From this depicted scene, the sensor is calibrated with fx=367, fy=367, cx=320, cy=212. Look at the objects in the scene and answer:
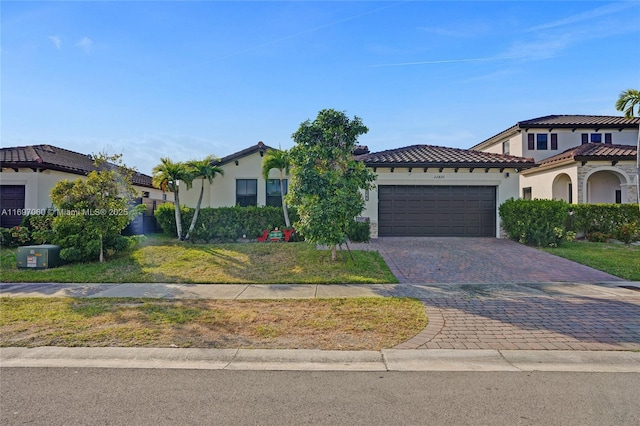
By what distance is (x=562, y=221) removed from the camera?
1389cm

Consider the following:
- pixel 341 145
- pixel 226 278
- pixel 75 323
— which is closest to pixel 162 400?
pixel 75 323

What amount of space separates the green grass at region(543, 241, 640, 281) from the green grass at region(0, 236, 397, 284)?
6130mm

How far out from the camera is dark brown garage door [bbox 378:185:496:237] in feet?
52.8

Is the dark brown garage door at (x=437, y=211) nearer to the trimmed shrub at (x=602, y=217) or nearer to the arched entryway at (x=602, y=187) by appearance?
the trimmed shrub at (x=602, y=217)

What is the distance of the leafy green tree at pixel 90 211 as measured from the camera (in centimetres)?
1105

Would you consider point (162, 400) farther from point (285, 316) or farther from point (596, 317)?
point (596, 317)

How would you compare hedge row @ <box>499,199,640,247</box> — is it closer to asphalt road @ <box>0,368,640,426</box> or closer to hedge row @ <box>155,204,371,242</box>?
hedge row @ <box>155,204,371,242</box>

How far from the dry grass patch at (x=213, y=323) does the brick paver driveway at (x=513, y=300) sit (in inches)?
24.9

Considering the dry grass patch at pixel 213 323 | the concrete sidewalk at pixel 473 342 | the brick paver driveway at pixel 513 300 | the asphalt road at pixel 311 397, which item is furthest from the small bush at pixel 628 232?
the asphalt road at pixel 311 397

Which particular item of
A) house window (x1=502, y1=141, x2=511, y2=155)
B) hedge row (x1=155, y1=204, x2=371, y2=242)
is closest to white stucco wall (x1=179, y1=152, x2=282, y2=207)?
hedge row (x1=155, y1=204, x2=371, y2=242)

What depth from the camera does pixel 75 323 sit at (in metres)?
6.00

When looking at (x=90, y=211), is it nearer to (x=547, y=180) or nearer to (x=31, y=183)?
(x=31, y=183)

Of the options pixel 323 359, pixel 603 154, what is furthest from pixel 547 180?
pixel 323 359

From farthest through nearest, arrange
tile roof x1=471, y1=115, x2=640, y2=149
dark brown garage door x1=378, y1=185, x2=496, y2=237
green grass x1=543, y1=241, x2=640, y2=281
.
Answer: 1. tile roof x1=471, y1=115, x2=640, y2=149
2. dark brown garage door x1=378, y1=185, x2=496, y2=237
3. green grass x1=543, y1=241, x2=640, y2=281
